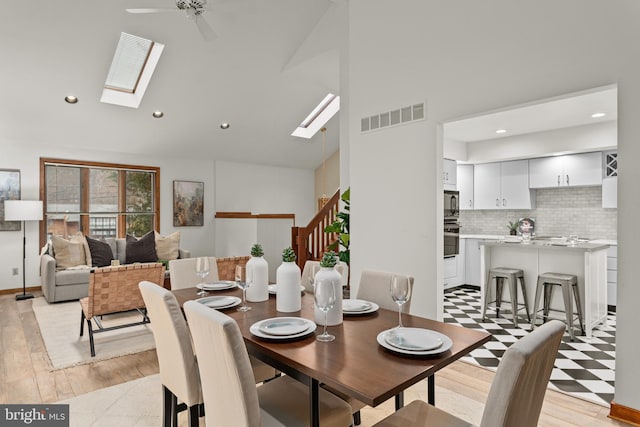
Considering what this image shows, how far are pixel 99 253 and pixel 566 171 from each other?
273 inches

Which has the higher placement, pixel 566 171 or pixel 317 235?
pixel 566 171

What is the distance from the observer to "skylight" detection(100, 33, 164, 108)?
527cm

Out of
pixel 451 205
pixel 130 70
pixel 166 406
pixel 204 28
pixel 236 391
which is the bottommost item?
pixel 166 406

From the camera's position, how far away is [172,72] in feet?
18.0

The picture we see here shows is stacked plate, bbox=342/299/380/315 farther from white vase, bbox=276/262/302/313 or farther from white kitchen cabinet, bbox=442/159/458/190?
white kitchen cabinet, bbox=442/159/458/190

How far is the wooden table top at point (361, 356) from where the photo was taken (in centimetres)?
121

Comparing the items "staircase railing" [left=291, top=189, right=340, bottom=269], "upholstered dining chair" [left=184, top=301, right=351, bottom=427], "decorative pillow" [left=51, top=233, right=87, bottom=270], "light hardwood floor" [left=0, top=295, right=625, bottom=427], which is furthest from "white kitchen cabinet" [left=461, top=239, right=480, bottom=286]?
"decorative pillow" [left=51, top=233, right=87, bottom=270]

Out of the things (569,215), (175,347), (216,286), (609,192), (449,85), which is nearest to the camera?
(175,347)

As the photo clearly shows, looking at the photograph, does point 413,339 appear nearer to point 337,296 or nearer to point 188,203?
point 337,296

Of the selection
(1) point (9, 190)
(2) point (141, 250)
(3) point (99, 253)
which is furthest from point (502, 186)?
(1) point (9, 190)

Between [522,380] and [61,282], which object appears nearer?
[522,380]

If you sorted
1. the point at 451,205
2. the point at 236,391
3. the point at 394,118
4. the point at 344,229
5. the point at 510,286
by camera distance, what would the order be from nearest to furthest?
1. the point at 236,391
2. the point at 394,118
3. the point at 510,286
4. the point at 344,229
5. the point at 451,205

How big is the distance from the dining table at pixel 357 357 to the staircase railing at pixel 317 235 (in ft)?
10.9

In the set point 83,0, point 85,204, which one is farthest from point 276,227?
point 83,0
